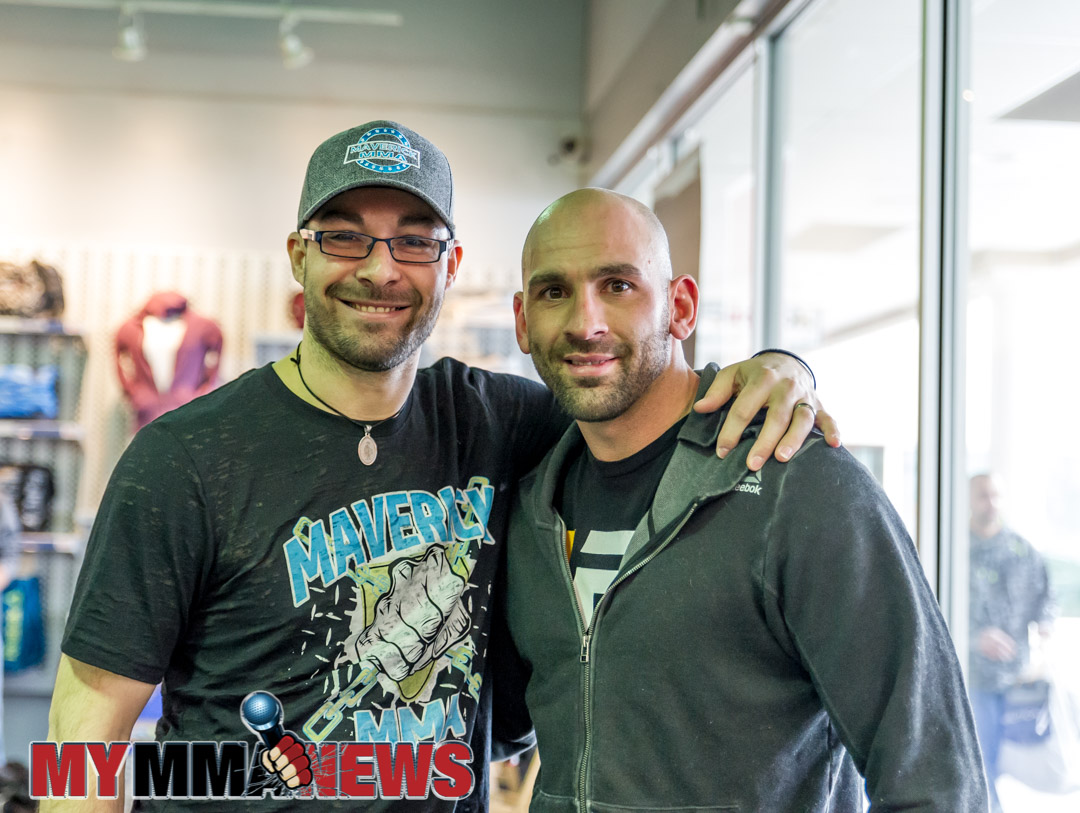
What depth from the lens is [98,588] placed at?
1596 millimetres

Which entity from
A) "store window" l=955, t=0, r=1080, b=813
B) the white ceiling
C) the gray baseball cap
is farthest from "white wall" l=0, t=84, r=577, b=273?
the gray baseball cap

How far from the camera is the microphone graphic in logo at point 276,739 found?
1.63m

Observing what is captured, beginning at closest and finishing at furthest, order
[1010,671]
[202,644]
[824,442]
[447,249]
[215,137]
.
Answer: [824,442] < [202,644] < [447,249] < [1010,671] < [215,137]

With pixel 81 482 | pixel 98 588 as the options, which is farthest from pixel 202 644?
pixel 81 482

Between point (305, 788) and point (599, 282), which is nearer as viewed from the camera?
point (305, 788)

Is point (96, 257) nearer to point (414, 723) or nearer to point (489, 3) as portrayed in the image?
point (489, 3)

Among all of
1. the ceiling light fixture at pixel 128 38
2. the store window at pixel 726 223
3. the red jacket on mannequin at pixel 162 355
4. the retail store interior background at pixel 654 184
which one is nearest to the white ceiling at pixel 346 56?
the retail store interior background at pixel 654 184

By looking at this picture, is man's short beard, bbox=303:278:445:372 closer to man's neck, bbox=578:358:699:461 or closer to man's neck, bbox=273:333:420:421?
man's neck, bbox=273:333:420:421

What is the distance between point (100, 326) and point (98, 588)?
5.43 m

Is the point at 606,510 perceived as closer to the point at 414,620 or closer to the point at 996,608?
the point at 414,620

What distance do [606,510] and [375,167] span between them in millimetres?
756

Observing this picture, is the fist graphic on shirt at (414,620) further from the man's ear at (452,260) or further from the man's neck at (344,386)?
the man's ear at (452,260)

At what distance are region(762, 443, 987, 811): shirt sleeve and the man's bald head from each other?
51cm

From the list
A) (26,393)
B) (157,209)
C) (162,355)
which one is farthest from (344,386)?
(157,209)
